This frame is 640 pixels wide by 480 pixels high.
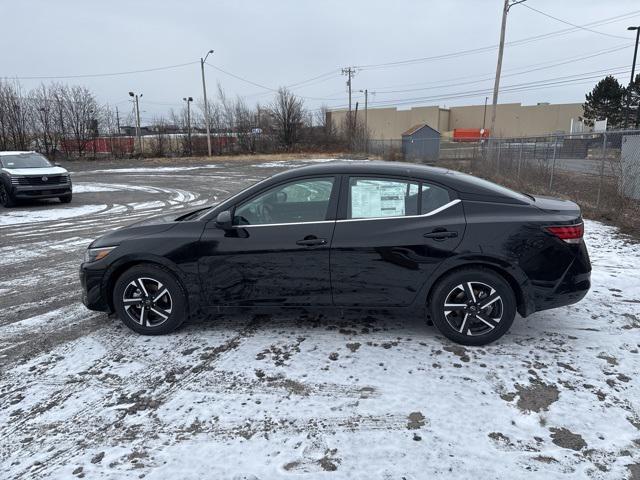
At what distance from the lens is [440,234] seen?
146 inches

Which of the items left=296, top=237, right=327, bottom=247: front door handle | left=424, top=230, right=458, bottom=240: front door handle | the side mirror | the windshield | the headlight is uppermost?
the windshield

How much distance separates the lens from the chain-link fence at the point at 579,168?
9633 millimetres

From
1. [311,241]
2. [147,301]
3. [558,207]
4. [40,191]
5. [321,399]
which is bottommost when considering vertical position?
[321,399]

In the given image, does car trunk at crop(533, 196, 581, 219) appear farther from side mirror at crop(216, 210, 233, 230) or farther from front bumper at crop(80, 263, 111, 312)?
front bumper at crop(80, 263, 111, 312)

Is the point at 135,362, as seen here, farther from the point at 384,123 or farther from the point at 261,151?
the point at 384,123

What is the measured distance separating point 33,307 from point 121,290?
1.72 meters

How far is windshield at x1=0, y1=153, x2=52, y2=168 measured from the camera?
13218mm

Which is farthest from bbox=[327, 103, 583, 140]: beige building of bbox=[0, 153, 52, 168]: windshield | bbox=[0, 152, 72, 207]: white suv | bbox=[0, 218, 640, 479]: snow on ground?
bbox=[0, 218, 640, 479]: snow on ground

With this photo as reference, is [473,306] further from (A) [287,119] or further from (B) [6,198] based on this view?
(A) [287,119]

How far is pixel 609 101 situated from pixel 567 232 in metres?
55.1

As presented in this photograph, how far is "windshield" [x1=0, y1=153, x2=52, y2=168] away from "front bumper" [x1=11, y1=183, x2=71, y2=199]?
0.93 metres

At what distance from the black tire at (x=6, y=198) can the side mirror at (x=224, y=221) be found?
12.1m

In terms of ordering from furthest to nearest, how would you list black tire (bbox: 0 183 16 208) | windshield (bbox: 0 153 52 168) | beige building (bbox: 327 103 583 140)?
beige building (bbox: 327 103 583 140)
windshield (bbox: 0 153 52 168)
black tire (bbox: 0 183 16 208)

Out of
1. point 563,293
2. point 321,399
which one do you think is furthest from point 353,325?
point 563,293
